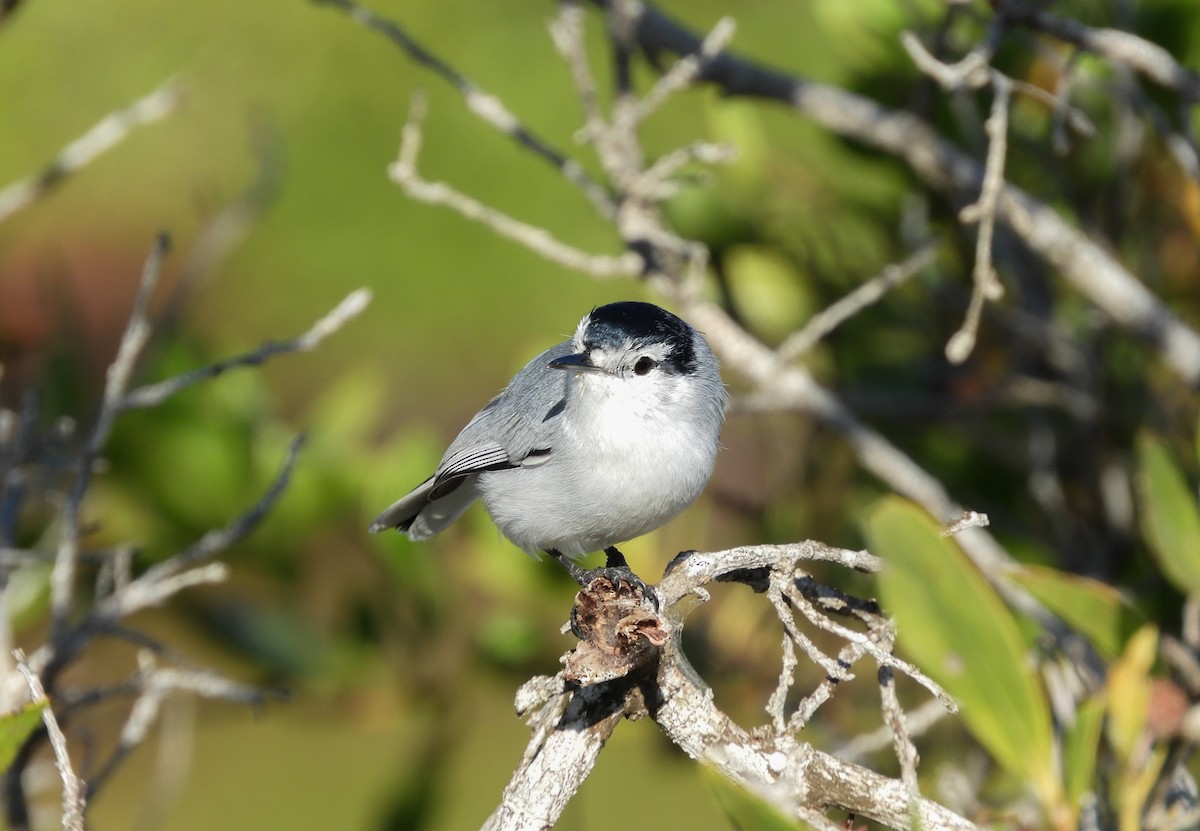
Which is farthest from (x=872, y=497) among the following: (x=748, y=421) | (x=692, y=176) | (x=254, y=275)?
(x=254, y=275)

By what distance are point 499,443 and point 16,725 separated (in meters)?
1.12

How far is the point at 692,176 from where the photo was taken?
2441 mm

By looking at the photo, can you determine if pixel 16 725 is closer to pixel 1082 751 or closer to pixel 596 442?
pixel 596 442

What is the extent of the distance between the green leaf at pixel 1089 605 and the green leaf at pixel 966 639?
1.14 feet

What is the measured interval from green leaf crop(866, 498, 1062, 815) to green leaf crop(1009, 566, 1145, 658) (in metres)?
0.35

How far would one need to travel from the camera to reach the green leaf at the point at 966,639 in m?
1.37

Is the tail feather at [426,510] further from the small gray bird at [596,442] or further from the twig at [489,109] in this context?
the twig at [489,109]

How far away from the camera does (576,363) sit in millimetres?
2166

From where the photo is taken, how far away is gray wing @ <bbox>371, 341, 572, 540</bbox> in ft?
7.41

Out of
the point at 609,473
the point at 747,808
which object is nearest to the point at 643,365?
the point at 609,473

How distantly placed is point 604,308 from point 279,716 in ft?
4.97

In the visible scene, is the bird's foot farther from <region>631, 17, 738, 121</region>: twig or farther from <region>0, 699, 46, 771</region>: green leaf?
<region>631, 17, 738, 121</region>: twig

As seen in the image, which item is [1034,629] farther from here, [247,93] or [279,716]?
[247,93]

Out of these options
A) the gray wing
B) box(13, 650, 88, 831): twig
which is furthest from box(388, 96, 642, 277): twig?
box(13, 650, 88, 831): twig
